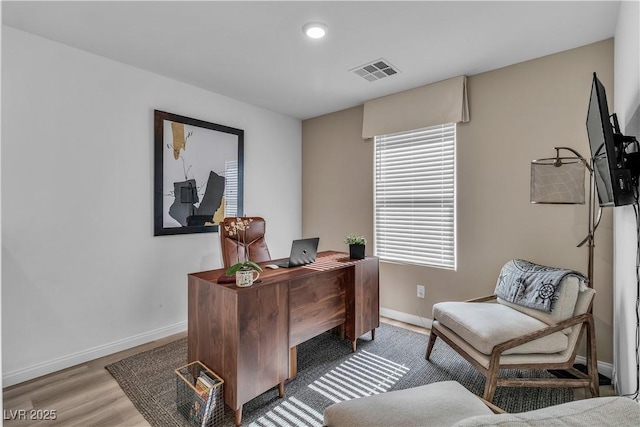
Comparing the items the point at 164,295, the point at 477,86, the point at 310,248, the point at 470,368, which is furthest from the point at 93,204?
the point at 477,86

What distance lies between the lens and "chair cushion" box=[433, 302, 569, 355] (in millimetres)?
1992

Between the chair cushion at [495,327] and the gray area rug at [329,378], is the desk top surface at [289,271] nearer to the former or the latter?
the gray area rug at [329,378]

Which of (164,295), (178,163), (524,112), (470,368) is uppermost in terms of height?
(524,112)

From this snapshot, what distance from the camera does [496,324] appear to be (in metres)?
2.09

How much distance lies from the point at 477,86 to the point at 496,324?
2183 millimetres

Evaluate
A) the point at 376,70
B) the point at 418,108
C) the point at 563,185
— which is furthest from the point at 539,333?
the point at 376,70

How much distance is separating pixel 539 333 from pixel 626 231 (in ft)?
2.53

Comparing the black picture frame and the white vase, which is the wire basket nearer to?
the white vase

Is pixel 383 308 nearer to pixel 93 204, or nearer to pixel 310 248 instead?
pixel 310 248

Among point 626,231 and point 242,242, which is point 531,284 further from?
point 242,242

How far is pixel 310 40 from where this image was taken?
7.86ft

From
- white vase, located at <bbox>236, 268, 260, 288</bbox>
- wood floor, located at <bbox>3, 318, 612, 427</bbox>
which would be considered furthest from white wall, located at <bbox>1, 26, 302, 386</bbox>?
white vase, located at <bbox>236, 268, 260, 288</bbox>

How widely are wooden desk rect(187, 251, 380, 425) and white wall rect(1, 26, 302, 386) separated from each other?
1.14 meters

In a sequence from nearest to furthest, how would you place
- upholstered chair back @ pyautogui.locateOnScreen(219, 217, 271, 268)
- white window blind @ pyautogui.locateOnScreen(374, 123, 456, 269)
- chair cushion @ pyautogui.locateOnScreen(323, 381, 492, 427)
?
→ chair cushion @ pyautogui.locateOnScreen(323, 381, 492, 427) < upholstered chair back @ pyautogui.locateOnScreen(219, 217, 271, 268) < white window blind @ pyautogui.locateOnScreen(374, 123, 456, 269)
